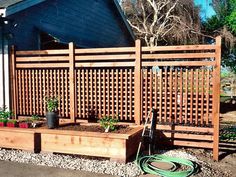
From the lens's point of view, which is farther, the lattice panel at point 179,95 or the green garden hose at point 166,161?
the lattice panel at point 179,95

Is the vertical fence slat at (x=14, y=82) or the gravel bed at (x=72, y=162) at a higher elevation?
the vertical fence slat at (x=14, y=82)

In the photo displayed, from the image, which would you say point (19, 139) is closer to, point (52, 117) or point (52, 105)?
point (52, 117)

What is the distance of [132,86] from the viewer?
718cm

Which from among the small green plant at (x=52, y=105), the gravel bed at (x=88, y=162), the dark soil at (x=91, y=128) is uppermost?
the small green plant at (x=52, y=105)

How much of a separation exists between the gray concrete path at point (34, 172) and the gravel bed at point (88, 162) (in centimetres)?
16

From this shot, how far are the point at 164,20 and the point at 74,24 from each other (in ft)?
41.2

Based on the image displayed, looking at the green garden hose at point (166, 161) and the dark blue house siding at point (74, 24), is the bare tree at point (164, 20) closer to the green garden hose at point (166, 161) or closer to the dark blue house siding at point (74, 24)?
the dark blue house siding at point (74, 24)

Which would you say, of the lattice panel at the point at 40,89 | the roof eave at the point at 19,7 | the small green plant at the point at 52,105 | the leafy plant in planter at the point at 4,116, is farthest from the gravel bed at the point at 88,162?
the roof eave at the point at 19,7

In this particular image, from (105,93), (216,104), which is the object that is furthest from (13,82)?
(216,104)

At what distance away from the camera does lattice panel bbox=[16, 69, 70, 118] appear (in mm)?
7766

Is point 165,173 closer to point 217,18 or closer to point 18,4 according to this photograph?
point 18,4

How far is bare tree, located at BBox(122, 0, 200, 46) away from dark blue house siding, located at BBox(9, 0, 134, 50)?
6.48 m

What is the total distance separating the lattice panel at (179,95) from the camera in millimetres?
6582

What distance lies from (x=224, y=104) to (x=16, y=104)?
41.7ft
